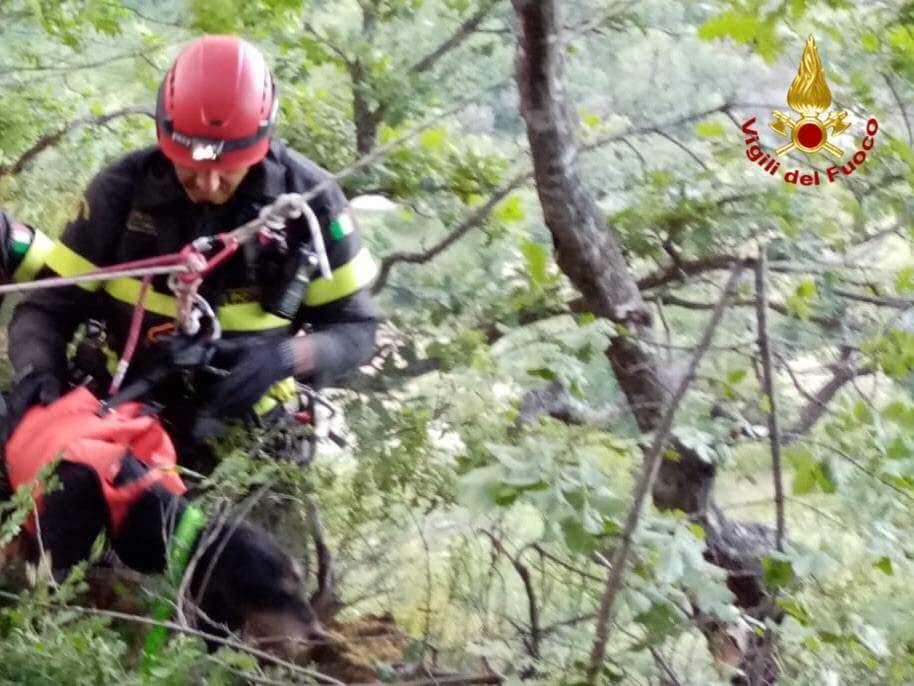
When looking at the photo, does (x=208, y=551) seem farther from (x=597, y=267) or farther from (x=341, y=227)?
(x=597, y=267)

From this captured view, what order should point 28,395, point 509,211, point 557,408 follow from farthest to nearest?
1. point 509,211
2. point 557,408
3. point 28,395

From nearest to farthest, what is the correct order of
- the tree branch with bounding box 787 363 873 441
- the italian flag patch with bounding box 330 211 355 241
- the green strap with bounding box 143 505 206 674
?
the green strap with bounding box 143 505 206 674 → the tree branch with bounding box 787 363 873 441 → the italian flag patch with bounding box 330 211 355 241

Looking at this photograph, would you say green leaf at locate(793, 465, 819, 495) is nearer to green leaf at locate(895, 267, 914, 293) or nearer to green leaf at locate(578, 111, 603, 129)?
green leaf at locate(895, 267, 914, 293)

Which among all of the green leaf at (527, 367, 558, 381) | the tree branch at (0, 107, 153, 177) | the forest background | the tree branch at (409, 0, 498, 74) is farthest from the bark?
the tree branch at (0, 107, 153, 177)

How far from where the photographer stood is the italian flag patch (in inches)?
72.2

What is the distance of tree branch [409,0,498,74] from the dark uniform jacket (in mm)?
768

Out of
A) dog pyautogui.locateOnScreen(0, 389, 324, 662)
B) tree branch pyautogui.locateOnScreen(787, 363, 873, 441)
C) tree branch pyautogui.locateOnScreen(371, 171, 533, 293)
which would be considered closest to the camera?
tree branch pyautogui.locateOnScreen(787, 363, 873, 441)

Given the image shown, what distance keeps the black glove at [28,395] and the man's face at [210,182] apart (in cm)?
42

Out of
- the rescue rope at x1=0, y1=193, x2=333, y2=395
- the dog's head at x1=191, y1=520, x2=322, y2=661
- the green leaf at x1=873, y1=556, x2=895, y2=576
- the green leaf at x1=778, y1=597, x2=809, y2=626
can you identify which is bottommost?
the dog's head at x1=191, y1=520, x2=322, y2=661

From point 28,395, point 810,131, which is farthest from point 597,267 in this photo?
point 28,395

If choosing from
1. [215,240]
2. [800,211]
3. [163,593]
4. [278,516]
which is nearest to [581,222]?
[800,211]

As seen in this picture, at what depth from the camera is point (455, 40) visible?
2527mm

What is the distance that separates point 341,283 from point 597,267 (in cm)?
49

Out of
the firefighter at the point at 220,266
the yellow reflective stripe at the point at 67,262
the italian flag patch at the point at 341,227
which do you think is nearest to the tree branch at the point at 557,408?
the firefighter at the point at 220,266
